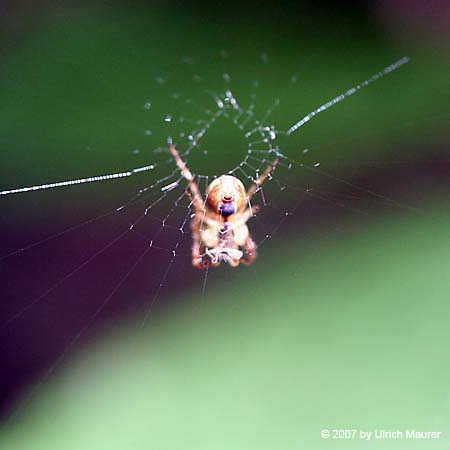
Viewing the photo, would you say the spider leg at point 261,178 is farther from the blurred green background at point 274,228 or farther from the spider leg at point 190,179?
the spider leg at point 190,179

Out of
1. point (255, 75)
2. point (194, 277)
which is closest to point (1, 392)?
point (194, 277)

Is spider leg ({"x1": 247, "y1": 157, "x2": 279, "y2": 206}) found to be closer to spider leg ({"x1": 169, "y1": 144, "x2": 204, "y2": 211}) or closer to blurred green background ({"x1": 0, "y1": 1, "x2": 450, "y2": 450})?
blurred green background ({"x1": 0, "y1": 1, "x2": 450, "y2": 450})

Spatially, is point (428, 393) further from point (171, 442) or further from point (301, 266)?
point (171, 442)

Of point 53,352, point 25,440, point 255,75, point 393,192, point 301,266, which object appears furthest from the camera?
point 53,352

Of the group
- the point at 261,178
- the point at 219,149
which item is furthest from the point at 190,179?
the point at 261,178

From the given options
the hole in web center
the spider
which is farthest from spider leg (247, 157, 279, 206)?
the hole in web center

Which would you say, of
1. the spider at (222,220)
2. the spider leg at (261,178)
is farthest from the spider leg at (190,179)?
the spider leg at (261,178)
